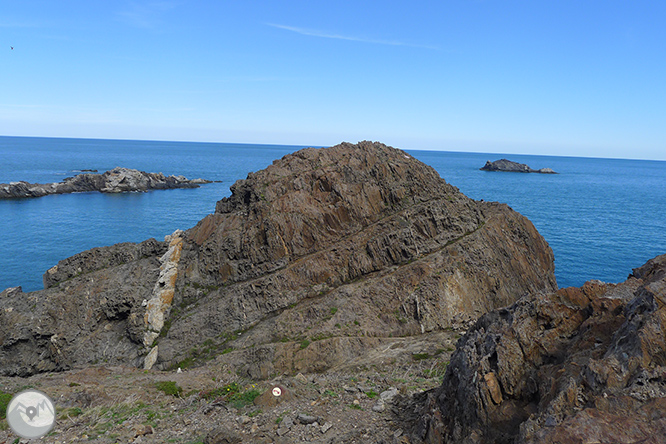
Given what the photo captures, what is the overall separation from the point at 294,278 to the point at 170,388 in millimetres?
15040

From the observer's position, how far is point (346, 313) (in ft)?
113

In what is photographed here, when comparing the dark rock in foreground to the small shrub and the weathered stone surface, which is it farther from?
the small shrub

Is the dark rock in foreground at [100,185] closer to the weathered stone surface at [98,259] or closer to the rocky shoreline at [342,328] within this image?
the weathered stone surface at [98,259]

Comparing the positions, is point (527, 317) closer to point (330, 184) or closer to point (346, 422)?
point (346, 422)

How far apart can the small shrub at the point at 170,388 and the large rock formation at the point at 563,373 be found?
616 inches

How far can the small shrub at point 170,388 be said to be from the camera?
25.1m

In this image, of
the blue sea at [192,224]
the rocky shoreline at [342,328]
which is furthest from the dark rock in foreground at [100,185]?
the rocky shoreline at [342,328]

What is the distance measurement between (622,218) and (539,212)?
18.3 meters

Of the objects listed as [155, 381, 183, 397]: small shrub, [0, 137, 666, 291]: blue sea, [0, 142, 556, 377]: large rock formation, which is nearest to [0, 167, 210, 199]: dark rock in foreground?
[0, 137, 666, 291]: blue sea

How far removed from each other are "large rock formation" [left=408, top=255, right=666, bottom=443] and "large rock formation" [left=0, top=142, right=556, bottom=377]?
1742cm

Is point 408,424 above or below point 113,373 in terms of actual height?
above

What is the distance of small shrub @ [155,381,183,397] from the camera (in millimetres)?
25141

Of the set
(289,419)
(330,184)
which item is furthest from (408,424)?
(330,184)

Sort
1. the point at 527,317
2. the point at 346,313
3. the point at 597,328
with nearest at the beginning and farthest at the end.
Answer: the point at 597,328 < the point at 527,317 < the point at 346,313
